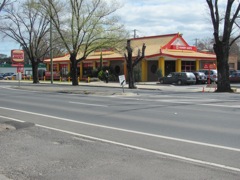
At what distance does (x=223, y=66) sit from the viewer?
3038 centimetres

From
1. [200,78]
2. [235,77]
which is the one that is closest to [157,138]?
[200,78]

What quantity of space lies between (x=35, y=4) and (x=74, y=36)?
5841 millimetres

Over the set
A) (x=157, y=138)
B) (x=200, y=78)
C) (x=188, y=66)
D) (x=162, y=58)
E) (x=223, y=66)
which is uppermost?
(x=162, y=58)

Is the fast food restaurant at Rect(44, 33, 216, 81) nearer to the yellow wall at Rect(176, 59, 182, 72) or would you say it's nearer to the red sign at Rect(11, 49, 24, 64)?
the yellow wall at Rect(176, 59, 182, 72)

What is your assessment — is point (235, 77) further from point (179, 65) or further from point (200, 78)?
point (179, 65)

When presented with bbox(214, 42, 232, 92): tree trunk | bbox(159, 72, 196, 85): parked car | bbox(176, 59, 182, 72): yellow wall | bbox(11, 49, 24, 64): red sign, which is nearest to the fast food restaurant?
bbox(176, 59, 182, 72): yellow wall

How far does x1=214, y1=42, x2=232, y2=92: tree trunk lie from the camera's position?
3014cm

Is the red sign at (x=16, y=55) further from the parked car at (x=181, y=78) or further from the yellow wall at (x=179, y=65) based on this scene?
the parked car at (x=181, y=78)

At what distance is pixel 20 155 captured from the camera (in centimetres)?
714

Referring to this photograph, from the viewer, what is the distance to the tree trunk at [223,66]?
30.1 m

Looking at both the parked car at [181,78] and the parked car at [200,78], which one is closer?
the parked car at [181,78]

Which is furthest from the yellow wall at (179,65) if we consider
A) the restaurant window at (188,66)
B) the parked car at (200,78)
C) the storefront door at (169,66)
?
the parked car at (200,78)

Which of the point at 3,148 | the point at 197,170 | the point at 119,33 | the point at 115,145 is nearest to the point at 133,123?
the point at 115,145

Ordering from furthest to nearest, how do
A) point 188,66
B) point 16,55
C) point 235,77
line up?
point 16,55 < point 188,66 < point 235,77
